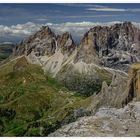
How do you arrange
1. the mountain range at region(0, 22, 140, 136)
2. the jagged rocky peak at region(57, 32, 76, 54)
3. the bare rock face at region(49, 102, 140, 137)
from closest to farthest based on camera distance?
the bare rock face at region(49, 102, 140, 137)
the mountain range at region(0, 22, 140, 136)
the jagged rocky peak at region(57, 32, 76, 54)

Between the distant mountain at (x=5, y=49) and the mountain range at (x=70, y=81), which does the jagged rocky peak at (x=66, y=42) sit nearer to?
the mountain range at (x=70, y=81)

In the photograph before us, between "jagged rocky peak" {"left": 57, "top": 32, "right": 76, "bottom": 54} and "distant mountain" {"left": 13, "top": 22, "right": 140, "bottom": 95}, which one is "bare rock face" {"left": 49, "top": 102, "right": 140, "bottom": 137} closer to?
"distant mountain" {"left": 13, "top": 22, "right": 140, "bottom": 95}

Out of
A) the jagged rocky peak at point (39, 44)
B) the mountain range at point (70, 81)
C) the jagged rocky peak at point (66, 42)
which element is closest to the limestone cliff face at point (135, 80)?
the mountain range at point (70, 81)

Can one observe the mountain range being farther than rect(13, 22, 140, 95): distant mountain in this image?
No

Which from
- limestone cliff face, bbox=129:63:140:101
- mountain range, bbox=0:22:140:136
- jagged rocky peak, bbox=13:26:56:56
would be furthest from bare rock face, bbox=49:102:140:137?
jagged rocky peak, bbox=13:26:56:56

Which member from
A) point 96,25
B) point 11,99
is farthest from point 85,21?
point 11,99

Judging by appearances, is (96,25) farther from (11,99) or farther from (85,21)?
(11,99)
